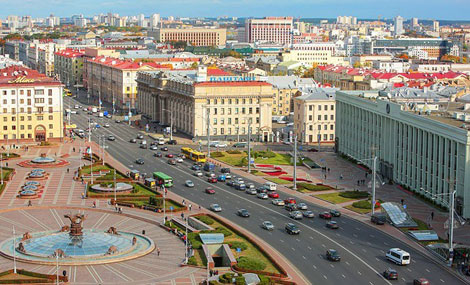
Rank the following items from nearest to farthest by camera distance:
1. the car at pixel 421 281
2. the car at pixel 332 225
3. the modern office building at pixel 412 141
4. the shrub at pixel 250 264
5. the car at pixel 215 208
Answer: the car at pixel 421 281 < the shrub at pixel 250 264 < the car at pixel 332 225 < the modern office building at pixel 412 141 < the car at pixel 215 208

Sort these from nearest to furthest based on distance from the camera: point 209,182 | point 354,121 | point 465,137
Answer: point 465,137
point 209,182
point 354,121

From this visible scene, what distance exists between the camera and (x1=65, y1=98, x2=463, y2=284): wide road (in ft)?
250

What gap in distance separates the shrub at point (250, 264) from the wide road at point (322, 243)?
3.95 m

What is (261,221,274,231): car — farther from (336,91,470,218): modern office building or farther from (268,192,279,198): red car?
(336,91,470,218): modern office building

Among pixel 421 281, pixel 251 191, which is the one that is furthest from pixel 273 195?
pixel 421 281

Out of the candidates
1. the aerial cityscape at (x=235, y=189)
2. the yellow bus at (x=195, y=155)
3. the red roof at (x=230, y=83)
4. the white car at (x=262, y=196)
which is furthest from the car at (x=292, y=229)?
the red roof at (x=230, y=83)

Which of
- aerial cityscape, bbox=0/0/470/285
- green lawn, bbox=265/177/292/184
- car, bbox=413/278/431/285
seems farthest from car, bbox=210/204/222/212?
car, bbox=413/278/431/285

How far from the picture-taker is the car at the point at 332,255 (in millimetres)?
80150

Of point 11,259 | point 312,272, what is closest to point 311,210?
point 312,272

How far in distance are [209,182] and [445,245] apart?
153ft

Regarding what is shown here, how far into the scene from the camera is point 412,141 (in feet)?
390

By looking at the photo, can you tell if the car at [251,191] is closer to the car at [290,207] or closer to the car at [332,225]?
the car at [290,207]

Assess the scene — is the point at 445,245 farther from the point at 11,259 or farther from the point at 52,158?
the point at 52,158

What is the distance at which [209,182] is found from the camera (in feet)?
405
